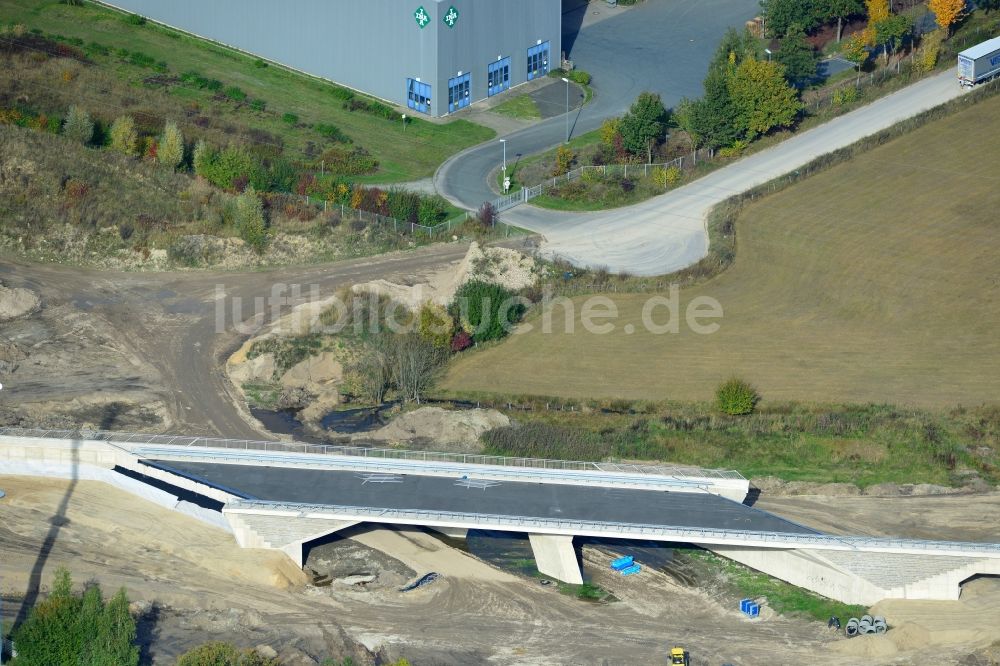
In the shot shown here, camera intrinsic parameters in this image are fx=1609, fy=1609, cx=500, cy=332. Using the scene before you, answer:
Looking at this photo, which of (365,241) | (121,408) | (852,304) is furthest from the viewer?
(365,241)

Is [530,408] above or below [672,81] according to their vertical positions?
below

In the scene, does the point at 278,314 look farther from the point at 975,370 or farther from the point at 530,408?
the point at 975,370

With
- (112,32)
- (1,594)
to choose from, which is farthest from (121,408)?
(112,32)

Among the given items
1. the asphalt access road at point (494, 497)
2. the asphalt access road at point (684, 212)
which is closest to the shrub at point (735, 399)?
the asphalt access road at point (494, 497)

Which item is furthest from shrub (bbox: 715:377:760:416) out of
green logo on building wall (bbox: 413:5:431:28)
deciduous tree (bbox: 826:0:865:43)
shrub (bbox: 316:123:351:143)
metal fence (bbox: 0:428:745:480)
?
deciduous tree (bbox: 826:0:865:43)

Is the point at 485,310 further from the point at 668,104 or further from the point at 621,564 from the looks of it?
the point at 668,104

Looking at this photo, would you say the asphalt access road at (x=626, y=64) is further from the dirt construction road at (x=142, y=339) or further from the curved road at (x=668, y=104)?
the dirt construction road at (x=142, y=339)
